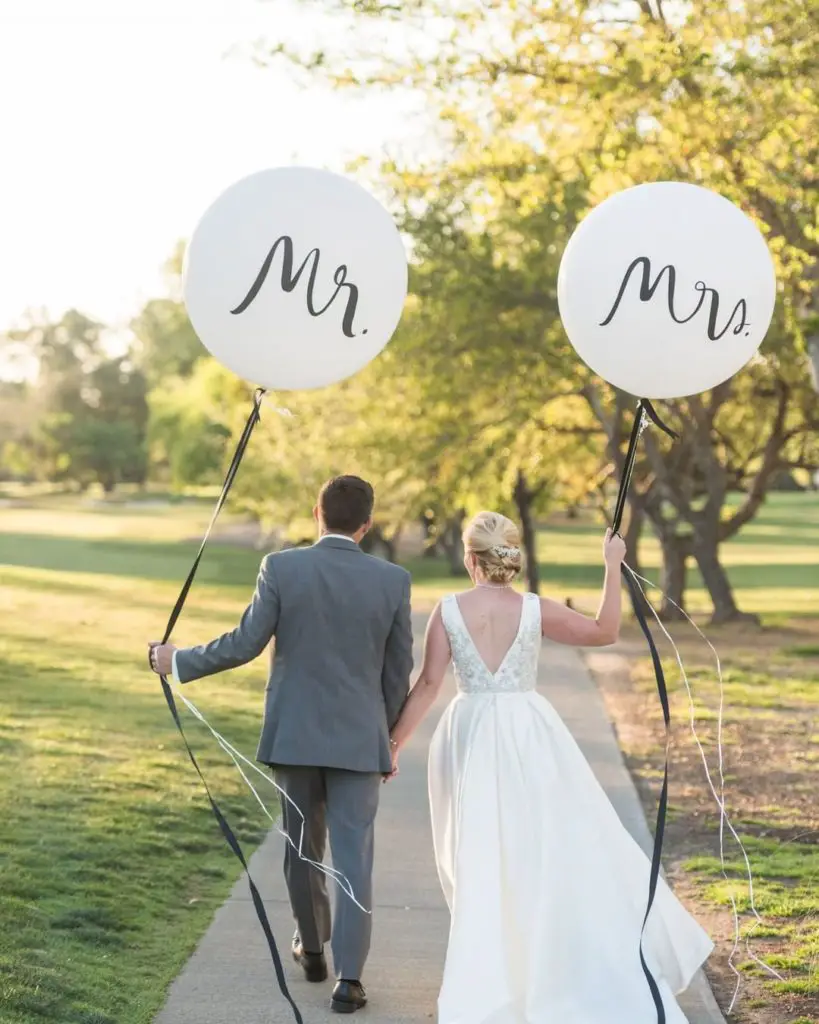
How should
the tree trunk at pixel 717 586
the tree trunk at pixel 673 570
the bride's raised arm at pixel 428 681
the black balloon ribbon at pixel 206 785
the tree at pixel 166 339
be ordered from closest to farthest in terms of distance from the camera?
the black balloon ribbon at pixel 206 785, the bride's raised arm at pixel 428 681, the tree trunk at pixel 717 586, the tree trunk at pixel 673 570, the tree at pixel 166 339

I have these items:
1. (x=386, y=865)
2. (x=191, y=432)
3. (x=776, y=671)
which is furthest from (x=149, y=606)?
(x=191, y=432)

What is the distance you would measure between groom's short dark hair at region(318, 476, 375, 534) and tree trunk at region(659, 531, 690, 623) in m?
20.7

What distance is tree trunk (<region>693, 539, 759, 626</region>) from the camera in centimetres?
2525

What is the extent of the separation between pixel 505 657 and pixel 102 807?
172 inches

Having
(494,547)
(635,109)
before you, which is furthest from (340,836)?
(635,109)

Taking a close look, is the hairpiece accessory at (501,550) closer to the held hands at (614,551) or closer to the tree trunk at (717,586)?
the held hands at (614,551)

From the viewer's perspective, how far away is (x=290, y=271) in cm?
561

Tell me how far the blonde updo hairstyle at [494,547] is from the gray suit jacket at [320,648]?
289 mm

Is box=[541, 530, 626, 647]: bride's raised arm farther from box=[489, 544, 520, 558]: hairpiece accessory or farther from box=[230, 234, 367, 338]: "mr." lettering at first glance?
box=[230, 234, 367, 338]: "mr." lettering

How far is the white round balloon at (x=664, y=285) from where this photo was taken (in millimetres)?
5805

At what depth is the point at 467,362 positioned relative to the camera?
21.3 m

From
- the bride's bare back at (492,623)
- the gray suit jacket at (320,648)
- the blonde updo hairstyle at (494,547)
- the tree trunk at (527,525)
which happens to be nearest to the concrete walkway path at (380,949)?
the gray suit jacket at (320,648)

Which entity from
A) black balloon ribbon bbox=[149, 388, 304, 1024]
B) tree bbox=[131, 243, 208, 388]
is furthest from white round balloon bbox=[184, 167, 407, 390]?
tree bbox=[131, 243, 208, 388]

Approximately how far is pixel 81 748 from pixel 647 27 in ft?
23.8
